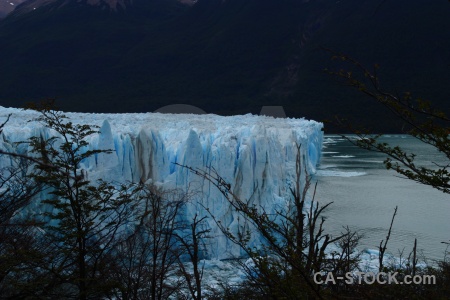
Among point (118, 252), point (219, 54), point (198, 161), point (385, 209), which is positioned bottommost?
point (385, 209)

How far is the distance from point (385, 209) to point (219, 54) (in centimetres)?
5757

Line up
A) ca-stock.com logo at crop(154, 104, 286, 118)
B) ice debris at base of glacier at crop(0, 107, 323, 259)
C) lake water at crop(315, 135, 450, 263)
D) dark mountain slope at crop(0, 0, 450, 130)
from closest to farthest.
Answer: ice debris at base of glacier at crop(0, 107, 323, 259), lake water at crop(315, 135, 450, 263), ca-stock.com logo at crop(154, 104, 286, 118), dark mountain slope at crop(0, 0, 450, 130)

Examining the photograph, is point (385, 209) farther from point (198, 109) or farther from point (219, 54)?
point (219, 54)

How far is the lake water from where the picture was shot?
11391 mm

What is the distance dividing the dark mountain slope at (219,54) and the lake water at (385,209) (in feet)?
67.9

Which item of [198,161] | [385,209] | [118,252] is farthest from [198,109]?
[118,252]

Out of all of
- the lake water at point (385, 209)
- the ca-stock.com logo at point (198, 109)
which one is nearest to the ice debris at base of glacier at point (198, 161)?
the lake water at point (385, 209)

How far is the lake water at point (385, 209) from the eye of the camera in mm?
11391

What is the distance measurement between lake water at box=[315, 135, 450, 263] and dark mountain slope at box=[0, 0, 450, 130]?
67.9ft

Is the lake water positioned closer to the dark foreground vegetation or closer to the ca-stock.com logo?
the dark foreground vegetation

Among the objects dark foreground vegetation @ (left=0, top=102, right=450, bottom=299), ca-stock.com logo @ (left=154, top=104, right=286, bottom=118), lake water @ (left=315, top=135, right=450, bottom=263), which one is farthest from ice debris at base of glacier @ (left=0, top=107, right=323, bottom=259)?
ca-stock.com logo @ (left=154, top=104, right=286, bottom=118)

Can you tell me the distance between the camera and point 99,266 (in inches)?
176

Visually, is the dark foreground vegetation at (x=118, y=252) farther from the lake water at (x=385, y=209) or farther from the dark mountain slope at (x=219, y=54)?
the dark mountain slope at (x=219, y=54)

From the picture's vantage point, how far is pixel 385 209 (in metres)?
14.7
